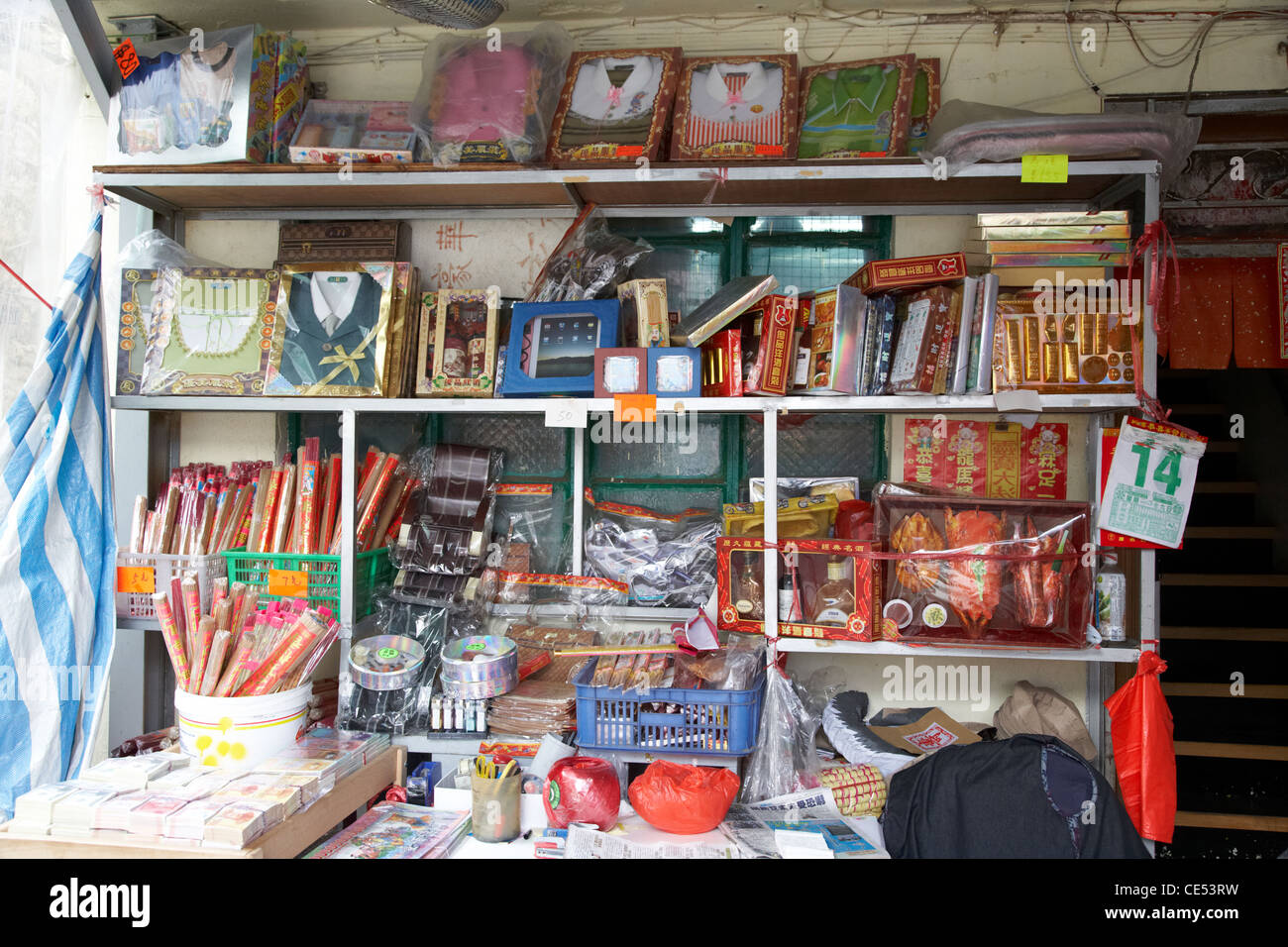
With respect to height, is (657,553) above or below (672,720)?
above

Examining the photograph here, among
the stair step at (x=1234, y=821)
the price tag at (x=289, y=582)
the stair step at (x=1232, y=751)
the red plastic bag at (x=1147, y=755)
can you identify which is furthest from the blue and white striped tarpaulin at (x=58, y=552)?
the stair step at (x=1232, y=751)

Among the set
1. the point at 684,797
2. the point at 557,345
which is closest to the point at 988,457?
the point at 557,345

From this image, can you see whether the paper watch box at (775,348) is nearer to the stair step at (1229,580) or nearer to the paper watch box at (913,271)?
the paper watch box at (913,271)

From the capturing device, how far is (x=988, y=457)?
3459mm

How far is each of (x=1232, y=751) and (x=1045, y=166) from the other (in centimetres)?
314

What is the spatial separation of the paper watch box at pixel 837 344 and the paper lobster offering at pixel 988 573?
0.45m

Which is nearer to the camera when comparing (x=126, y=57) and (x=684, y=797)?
(x=684, y=797)

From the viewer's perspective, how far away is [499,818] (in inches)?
94.0

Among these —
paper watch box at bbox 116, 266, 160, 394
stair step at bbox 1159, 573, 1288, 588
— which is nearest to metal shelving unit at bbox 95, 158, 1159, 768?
paper watch box at bbox 116, 266, 160, 394

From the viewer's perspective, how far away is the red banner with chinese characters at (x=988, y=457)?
3428 millimetres

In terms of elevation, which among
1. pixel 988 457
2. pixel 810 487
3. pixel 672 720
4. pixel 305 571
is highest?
pixel 988 457

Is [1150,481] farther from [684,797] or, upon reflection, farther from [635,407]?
[684,797]

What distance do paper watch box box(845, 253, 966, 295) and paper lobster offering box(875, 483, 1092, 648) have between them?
726 mm
